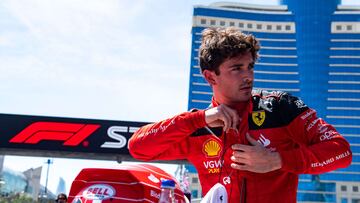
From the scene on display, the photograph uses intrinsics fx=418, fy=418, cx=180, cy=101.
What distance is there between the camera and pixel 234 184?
191cm

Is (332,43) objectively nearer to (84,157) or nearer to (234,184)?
(84,157)

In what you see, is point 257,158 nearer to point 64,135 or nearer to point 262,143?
point 262,143

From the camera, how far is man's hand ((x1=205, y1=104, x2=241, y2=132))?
187cm

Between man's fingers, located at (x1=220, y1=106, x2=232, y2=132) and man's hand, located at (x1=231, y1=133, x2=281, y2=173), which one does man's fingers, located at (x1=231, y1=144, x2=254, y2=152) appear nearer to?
man's hand, located at (x1=231, y1=133, x2=281, y2=173)

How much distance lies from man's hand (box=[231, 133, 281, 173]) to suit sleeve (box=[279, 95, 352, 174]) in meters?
0.05

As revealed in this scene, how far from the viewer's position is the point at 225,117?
6.13 feet

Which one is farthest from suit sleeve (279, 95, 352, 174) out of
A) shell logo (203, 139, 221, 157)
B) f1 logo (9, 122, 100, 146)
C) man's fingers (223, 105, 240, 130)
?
f1 logo (9, 122, 100, 146)

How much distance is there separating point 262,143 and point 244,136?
0.10m

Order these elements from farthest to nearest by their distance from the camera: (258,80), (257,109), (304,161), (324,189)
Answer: (258,80), (324,189), (257,109), (304,161)

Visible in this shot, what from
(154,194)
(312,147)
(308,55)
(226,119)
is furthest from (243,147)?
(308,55)

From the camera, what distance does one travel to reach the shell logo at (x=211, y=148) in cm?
208

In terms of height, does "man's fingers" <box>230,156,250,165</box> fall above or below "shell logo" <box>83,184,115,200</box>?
above

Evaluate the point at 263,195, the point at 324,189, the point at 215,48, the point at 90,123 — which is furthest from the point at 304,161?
the point at 324,189

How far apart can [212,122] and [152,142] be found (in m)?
0.36
